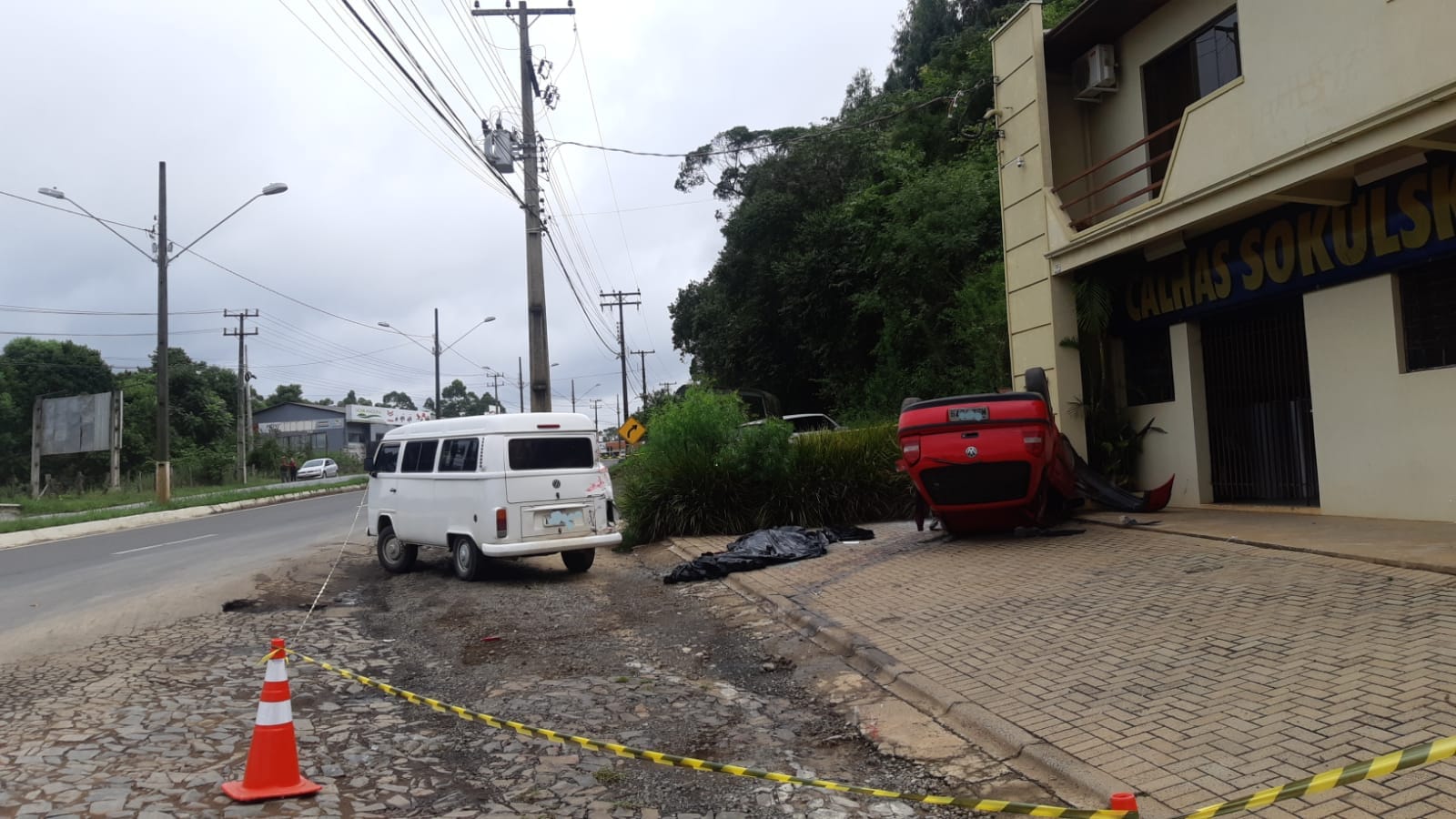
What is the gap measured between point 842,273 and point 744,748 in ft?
74.9

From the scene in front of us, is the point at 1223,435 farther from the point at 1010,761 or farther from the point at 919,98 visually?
the point at 919,98

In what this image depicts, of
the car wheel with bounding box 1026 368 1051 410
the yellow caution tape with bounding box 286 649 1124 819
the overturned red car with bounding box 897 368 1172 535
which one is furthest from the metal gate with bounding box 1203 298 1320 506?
the yellow caution tape with bounding box 286 649 1124 819

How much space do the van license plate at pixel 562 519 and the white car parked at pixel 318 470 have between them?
4419 centimetres

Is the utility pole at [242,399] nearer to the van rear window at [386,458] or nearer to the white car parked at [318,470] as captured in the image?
the white car parked at [318,470]

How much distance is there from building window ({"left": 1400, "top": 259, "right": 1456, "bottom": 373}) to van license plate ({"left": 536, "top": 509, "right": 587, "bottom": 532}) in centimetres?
892

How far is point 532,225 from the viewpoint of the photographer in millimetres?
18297

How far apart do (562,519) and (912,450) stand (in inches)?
167

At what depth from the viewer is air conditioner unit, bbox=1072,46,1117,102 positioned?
41.5 feet

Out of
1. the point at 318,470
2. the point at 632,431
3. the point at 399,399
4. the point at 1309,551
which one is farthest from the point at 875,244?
the point at 399,399

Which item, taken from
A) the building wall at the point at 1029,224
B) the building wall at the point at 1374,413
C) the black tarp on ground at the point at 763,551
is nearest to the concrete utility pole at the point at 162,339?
the black tarp on ground at the point at 763,551

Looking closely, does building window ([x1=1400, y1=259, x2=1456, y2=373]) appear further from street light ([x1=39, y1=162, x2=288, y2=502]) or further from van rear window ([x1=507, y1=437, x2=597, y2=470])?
street light ([x1=39, y1=162, x2=288, y2=502])

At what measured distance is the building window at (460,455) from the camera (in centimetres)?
1058

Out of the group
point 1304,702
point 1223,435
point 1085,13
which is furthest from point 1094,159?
point 1304,702

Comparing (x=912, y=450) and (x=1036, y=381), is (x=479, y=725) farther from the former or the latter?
(x=1036, y=381)
